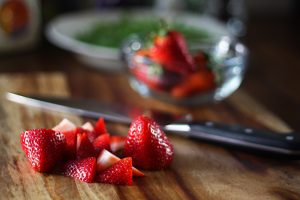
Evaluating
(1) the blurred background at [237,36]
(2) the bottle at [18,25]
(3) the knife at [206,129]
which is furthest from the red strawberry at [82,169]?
(2) the bottle at [18,25]

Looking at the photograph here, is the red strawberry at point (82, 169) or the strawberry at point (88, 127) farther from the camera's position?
the strawberry at point (88, 127)

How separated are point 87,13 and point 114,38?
8.3 inches

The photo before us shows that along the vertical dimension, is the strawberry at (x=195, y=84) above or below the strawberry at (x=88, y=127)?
above

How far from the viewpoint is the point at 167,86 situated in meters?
1.18

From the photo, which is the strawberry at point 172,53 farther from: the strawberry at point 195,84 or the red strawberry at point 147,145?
the red strawberry at point 147,145

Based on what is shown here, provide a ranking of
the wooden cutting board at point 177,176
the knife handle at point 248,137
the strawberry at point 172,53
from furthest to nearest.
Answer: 1. the strawberry at point 172,53
2. the knife handle at point 248,137
3. the wooden cutting board at point 177,176

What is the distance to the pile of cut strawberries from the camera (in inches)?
31.9

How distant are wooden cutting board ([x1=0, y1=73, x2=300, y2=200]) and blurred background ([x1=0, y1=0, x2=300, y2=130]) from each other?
0.33 meters

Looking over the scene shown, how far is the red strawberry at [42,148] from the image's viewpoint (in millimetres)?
816

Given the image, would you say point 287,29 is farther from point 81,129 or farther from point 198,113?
point 81,129

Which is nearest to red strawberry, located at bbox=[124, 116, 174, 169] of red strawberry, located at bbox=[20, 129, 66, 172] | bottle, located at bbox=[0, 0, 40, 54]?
red strawberry, located at bbox=[20, 129, 66, 172]

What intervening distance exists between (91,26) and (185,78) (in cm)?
57

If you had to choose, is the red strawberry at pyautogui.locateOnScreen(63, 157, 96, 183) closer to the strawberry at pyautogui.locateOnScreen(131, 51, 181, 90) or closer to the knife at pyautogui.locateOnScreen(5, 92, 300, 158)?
the knife at pyautogui.locateOnScreen(5, 92, 300, 158)

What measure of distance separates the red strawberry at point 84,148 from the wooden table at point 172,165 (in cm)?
5
